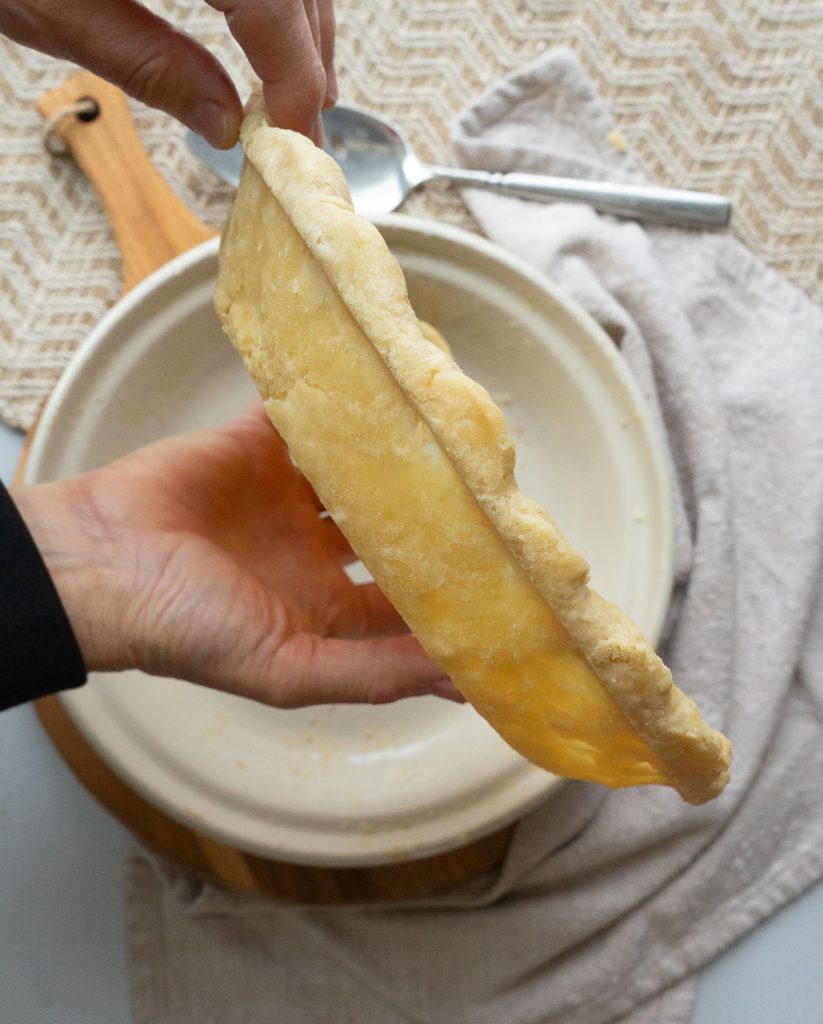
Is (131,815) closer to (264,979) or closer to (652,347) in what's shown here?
(264,979)

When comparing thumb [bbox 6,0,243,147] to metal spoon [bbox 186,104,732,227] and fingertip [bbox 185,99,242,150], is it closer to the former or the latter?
fingertip [bbox 185,99,242,150]

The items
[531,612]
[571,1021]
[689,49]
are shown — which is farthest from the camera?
[689,49]

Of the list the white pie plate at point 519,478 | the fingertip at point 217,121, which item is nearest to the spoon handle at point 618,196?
the white pie plate at point 519,478

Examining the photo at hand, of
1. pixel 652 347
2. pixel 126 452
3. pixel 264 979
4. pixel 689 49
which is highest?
pixel 689 49

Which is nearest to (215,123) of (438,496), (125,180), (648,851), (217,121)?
(217,121)

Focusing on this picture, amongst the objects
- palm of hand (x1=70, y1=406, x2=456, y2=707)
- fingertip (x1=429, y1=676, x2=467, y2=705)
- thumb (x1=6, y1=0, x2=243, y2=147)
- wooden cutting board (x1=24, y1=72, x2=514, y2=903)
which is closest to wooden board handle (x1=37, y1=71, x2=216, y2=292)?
wooden cutting board (x1=24, y1=72, x2=514, y2=903)

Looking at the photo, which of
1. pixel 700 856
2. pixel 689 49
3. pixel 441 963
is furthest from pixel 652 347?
pixel 441 963
